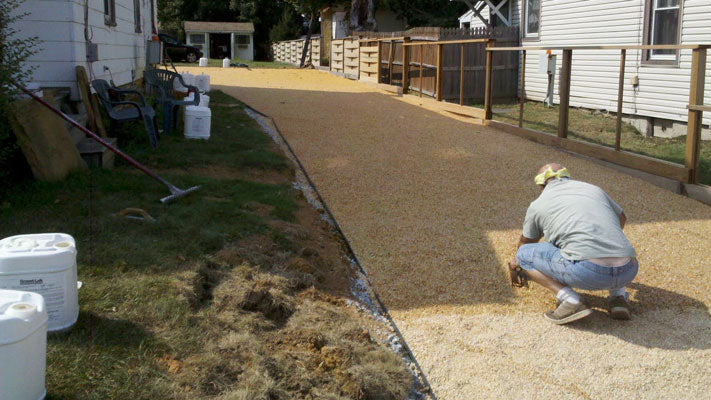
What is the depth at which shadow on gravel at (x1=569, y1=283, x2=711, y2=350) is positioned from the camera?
185 inches

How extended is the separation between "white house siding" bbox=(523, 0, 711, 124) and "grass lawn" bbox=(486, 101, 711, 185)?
1.35 feet

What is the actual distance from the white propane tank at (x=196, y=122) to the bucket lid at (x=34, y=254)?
18.3ft

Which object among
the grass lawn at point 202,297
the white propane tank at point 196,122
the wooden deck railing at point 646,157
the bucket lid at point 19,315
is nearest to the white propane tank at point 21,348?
the bucket lid at point 19,315

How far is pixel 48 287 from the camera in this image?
362 centimetres

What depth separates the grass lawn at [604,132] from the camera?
36.5 feet

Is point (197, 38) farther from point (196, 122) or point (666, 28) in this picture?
point (196, 122)

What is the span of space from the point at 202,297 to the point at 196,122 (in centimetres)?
513

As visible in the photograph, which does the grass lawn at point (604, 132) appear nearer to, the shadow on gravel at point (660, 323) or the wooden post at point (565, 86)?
the wooden post at point (565, 86)

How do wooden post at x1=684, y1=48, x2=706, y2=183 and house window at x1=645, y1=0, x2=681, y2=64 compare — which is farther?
house window at x1=645, y1=0, x2=681, y2=64

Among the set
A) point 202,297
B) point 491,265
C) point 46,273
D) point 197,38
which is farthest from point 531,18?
point 197,38

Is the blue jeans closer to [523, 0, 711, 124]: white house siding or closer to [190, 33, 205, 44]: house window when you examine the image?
[523, 0, 711, 124]: white house siding

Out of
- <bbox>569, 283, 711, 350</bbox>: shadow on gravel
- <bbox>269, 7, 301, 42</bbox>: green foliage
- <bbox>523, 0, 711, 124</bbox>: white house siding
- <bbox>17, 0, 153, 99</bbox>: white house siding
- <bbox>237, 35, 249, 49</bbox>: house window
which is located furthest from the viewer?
<bbox>237, 35, 249, 49</bbox>: house window

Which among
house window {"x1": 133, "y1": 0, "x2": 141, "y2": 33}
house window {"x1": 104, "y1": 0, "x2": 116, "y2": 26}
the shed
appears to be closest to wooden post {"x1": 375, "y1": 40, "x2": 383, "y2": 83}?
house window {"x1": 133, "y1": 0, "x2": 141, "y2": 33}

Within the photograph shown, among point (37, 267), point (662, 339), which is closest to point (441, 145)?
point (662, 339)
